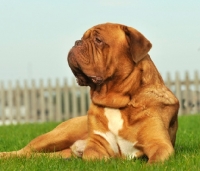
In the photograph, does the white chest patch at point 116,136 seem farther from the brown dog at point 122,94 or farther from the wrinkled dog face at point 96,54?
the wrinkled dog face at point 96,54

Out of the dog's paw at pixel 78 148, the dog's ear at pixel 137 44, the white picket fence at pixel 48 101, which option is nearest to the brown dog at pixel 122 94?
the dog's ear at pixel 137 44

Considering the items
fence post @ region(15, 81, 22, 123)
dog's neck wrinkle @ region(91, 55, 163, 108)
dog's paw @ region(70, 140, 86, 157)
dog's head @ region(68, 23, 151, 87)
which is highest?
dog's head @ region(68, 23, 151, 87)

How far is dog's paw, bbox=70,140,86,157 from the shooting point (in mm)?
6629

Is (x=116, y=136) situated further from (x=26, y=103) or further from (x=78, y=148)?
(x=26, y=103)

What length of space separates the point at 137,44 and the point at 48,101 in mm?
18046

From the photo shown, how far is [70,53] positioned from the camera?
5.96m

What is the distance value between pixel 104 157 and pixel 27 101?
60.6 ft

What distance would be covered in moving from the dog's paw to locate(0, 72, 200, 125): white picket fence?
16.5m

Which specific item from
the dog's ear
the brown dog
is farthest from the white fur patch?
the dog's ear

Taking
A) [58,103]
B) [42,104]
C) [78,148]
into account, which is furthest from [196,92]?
[78,148]

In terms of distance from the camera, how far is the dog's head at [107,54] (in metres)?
5.82

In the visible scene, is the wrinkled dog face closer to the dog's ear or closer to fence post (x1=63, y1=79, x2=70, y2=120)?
the dog's ear

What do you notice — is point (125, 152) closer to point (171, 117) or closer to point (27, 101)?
point (171, 117)

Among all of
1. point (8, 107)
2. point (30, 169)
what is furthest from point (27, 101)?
point (30, 169)
